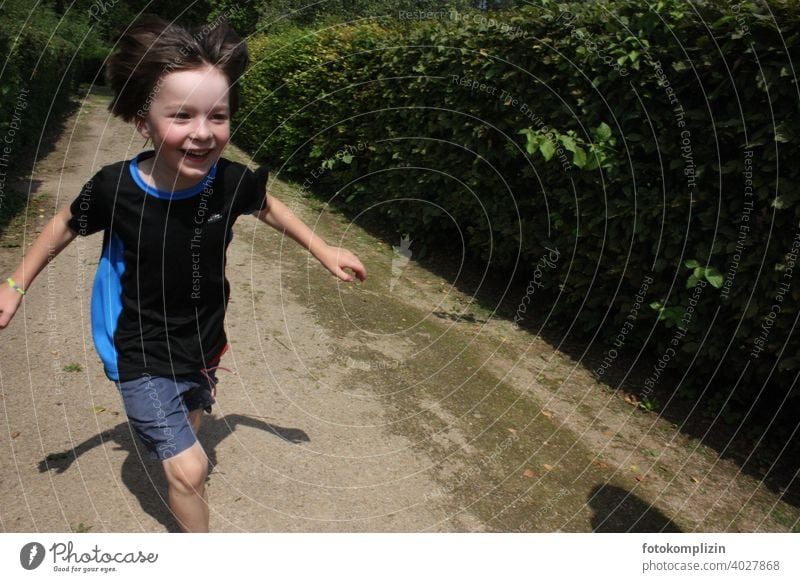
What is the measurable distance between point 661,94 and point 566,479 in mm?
3105

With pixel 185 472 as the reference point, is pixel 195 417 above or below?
below

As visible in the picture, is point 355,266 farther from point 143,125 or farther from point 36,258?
point 36,258

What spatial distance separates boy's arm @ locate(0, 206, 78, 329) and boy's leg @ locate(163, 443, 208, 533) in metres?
0.92

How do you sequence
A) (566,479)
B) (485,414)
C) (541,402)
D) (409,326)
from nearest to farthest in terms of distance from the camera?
(566,479), (485,414), (541,402), (409,326)

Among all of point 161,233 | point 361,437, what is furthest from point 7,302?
point 361,437

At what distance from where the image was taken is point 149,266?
9.26 ft

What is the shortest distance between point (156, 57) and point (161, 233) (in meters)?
0.75

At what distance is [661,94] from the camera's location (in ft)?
17.1

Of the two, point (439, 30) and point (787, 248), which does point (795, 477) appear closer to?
point (787, 248)

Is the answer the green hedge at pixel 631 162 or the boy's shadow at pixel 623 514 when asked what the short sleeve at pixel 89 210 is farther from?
the green hedge at pixel 631 162

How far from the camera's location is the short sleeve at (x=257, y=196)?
3.20m

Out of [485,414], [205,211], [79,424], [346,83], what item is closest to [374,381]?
[485,414]

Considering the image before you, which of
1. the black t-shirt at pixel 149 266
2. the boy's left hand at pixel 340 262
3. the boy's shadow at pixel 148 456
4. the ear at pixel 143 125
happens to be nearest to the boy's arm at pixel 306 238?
the boy's left hand at pixel 340 262

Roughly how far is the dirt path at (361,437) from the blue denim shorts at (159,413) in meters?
0.78
